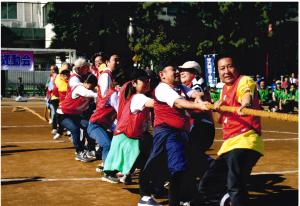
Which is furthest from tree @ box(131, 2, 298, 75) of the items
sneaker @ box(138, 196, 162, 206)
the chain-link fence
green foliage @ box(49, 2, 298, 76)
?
sneaker @ box(138, 196, 162, 206)

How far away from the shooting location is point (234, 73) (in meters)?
5.40

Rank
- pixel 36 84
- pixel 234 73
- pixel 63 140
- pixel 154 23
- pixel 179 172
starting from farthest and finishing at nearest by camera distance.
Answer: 1. pixel 154 23
2. pixel 36 84
3. pixel 63 140
4. pixel 179 172
5. pixel 234 73

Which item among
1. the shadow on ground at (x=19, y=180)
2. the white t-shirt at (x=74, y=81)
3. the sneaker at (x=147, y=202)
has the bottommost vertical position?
the shadow on ground at (x=19, y=180)

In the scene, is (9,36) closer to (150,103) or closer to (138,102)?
(138,102)

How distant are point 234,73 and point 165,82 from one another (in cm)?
94

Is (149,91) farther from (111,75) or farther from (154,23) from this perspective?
(154,23)

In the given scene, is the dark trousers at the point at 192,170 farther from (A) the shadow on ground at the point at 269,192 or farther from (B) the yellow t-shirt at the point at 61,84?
(B) the yellow t-shirt at the point at 61,84

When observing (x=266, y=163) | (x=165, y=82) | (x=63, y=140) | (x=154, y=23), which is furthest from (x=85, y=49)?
(x=165, y=82)

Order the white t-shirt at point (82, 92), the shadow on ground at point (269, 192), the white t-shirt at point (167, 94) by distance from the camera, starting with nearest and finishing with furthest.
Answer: the white t-shirt at point (167, 94), the shadow on ground at point (269, 192), the white t-shirt at point (82, 92)

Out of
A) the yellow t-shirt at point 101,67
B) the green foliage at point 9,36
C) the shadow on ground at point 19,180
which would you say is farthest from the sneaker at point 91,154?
the green foliage at point 9,36

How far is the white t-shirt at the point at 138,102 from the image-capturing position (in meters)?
6.46

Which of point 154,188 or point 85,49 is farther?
point 85,49

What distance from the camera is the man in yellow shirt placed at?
5141 mm

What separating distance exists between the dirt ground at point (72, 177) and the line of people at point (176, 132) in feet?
1.34
